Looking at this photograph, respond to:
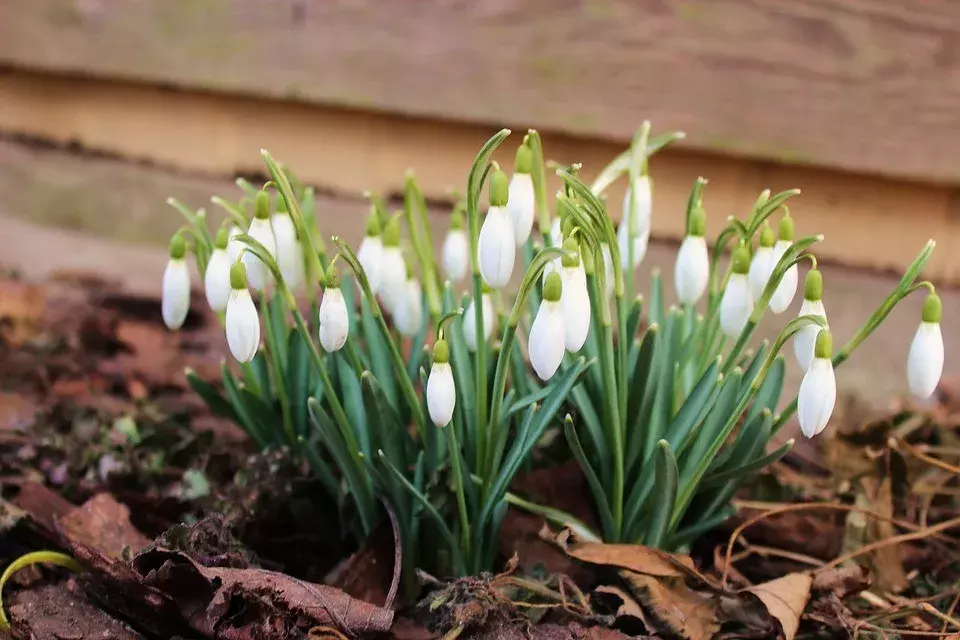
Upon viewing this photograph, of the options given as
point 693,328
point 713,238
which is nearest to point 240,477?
point 693,328

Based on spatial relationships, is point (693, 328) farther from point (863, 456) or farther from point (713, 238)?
point (713, 238)

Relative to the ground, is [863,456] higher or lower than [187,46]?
lower

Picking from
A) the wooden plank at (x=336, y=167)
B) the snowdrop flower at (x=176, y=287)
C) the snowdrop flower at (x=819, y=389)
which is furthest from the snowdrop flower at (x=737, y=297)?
the wooden plank at (x=336, y=167)

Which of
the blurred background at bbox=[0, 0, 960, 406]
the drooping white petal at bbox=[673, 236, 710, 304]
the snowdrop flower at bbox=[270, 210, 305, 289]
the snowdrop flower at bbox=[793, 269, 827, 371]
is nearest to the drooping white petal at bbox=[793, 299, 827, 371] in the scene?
the snowdrop flower at bbox=[793, 269, 827, 371]

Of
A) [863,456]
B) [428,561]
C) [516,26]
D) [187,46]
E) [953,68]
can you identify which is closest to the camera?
[428,561]

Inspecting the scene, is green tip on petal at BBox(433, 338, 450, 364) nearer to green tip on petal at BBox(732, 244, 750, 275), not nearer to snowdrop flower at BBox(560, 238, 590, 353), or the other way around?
snowdrop flower at BBox(560, 238, 590, 353)

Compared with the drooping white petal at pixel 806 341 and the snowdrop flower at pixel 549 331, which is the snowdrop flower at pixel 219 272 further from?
the drooping white petal at pixel 806 341
